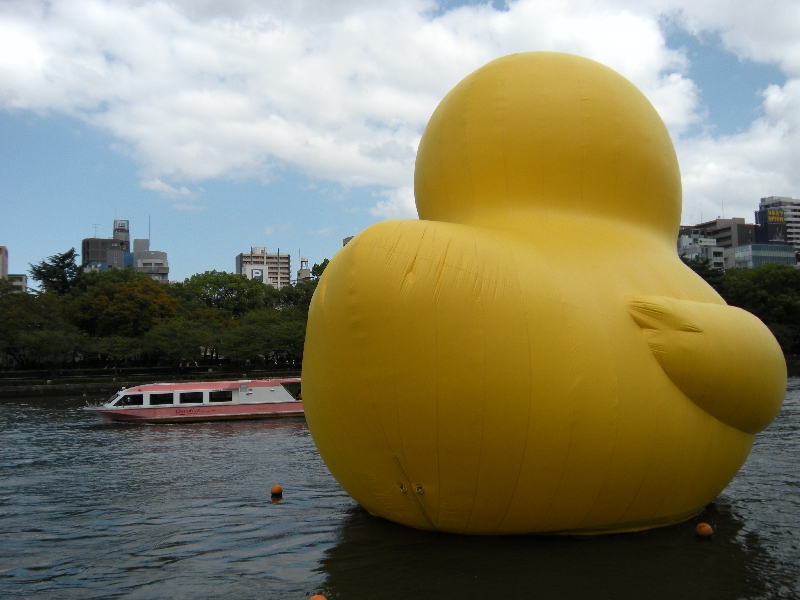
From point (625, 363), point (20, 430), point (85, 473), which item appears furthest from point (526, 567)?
point (20, 430)

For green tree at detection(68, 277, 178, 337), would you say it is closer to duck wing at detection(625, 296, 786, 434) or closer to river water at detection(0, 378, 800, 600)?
river water at detection(0, 378, 800, 600)

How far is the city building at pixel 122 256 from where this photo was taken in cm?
13725

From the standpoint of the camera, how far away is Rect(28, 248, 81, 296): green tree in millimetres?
70812

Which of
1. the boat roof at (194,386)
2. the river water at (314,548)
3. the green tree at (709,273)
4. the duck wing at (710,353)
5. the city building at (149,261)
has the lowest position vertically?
the river water at (314,548)

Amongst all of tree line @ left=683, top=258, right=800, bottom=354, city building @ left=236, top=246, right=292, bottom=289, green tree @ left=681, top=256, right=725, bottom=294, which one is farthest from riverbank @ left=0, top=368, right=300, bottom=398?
city building @ left=236, top=246, right=292, bottom=289

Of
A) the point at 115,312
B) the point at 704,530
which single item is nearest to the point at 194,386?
the point at 704,530

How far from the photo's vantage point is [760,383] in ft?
29.4

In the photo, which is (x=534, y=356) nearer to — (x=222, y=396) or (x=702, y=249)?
(x=222, y=396)

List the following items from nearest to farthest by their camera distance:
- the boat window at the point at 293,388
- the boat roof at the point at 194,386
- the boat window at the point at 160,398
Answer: the boat roof at the point at 194,386, the boat window at the point at 160,398, the boat window at the point at 293,388

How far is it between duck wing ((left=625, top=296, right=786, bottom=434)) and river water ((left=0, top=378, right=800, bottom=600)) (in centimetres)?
194

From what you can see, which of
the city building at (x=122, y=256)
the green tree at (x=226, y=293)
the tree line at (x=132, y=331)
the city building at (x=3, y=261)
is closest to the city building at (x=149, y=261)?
the city building at (x=122, y=256)

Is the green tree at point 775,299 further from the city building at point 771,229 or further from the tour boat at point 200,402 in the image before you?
the city building at point 771,229

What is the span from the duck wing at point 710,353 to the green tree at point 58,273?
237ft

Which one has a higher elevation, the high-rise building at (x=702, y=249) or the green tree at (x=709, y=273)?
the high-rise building at (x=702, y=249)
